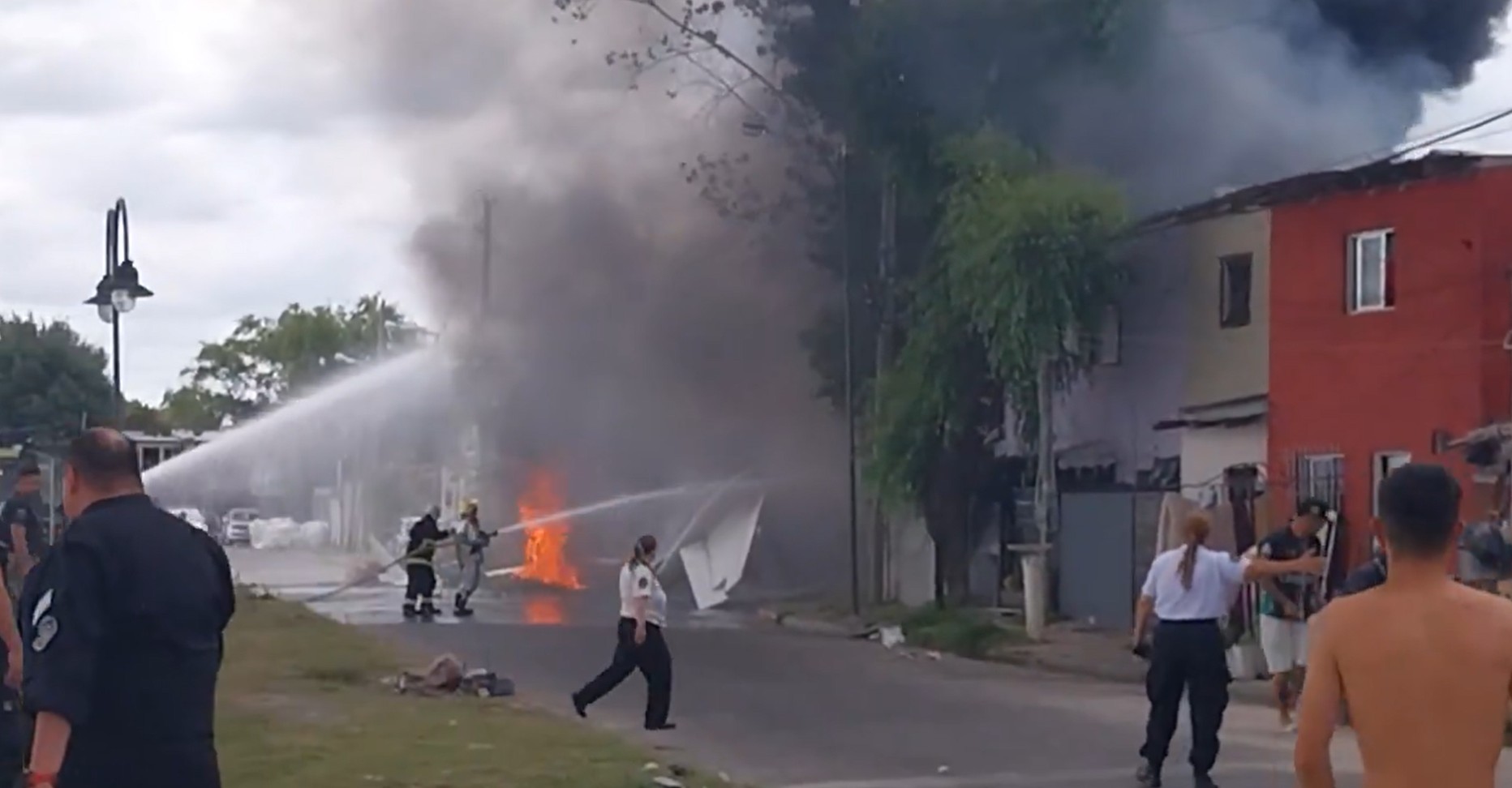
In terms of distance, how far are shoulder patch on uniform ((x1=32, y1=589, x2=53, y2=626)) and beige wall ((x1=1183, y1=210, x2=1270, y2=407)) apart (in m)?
21.1

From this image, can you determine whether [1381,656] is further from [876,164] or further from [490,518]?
[490,518]

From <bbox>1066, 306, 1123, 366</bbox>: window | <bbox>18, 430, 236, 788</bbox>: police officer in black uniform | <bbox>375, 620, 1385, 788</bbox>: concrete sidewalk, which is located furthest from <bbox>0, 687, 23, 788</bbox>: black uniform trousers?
<bbox>1066, 306, 1123, 366</bbox>: window

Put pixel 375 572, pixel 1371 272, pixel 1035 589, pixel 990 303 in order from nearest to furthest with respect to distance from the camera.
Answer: pixel 1371 272
pixel 1035 589
pixel 990 303
pixel 375 572

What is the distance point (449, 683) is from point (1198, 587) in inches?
277

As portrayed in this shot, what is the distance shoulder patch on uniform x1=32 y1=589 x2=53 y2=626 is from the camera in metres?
5.51

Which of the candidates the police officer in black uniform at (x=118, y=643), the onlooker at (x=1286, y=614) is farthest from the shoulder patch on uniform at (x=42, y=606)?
the onlooker at (x=1286, y=614)

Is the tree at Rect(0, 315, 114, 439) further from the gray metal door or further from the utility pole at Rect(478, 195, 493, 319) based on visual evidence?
the gray metal door

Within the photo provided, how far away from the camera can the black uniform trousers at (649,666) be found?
16.1 meters

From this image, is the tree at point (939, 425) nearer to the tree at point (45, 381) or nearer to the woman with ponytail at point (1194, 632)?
the woman with ponytail at point (1194, 632)

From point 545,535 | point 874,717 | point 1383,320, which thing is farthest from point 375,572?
point 874,717

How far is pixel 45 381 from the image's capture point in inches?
2502

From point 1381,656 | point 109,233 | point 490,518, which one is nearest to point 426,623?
point 109,233

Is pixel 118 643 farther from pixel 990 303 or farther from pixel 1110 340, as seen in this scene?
pixel 1110 340

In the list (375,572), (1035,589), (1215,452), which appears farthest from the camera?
(375,572)
